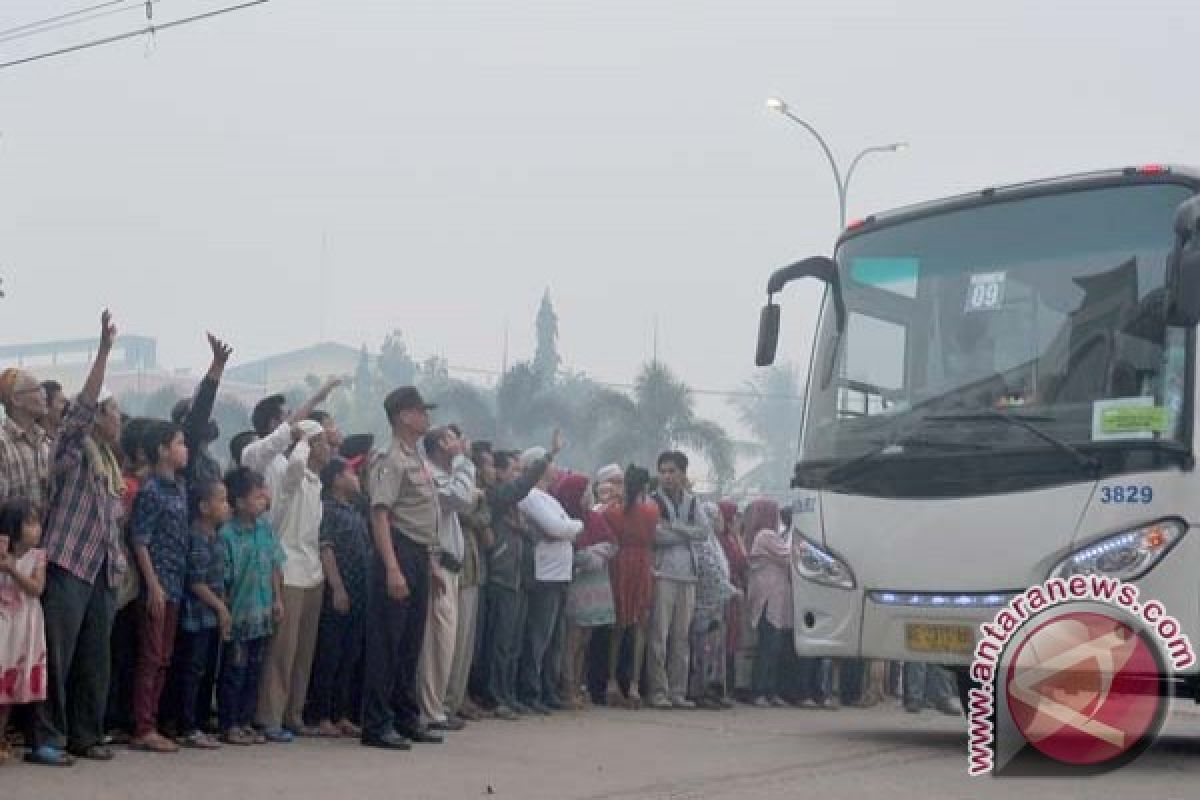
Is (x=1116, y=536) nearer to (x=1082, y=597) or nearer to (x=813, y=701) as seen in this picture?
(x=1082, y=597)

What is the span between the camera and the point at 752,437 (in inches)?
6230

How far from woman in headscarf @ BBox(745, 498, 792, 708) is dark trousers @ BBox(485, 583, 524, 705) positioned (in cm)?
347

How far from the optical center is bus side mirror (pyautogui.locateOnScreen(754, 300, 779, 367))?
38.4 ft

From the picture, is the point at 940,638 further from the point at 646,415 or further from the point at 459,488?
the point at 646,415

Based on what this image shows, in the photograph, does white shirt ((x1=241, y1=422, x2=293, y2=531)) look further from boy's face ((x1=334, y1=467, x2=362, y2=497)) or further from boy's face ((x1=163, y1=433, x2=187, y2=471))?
boy's face ((x1=163, y1=433, x2=187, y2=471))

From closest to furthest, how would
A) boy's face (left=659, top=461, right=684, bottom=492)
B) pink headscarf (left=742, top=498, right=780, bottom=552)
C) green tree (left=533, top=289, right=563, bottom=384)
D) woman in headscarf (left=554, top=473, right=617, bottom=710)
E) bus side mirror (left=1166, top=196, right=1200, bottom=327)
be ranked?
bus side mirror (left=1166, top=196, right=1200, bottom=327) < woman in headscarf (left=554, top=473, right=617, bottom=710) < boy's face (left=659, top=461, right=684, bottom=492) < pink headscarf (left=742, top=498, right=780, bottom=552) < green tree (left=533, top=289, right=563, bottom=384)

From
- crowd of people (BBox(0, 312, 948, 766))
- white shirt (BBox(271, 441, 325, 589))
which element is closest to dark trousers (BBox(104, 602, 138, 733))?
crowd of people (BBox(0, 312, 948, 766))

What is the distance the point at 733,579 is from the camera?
52.2ft

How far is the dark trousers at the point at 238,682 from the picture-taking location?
10094mm

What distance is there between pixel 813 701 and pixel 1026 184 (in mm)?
6921

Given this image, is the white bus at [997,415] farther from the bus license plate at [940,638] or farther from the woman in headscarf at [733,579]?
the woman in headscarf at [733,579]

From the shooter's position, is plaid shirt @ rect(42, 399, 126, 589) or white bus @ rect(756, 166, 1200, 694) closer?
plaid shirt @ rect(42, 399, 126, 589)

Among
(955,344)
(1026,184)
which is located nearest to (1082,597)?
(955,344)

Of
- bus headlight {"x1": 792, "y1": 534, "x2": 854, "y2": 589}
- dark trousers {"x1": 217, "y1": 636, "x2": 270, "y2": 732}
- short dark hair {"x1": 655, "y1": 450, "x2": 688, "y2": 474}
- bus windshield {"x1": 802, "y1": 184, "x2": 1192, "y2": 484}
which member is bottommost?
dark trousers {"x1": 217, "y1": 636, "x2": 270, "y2": 732}
